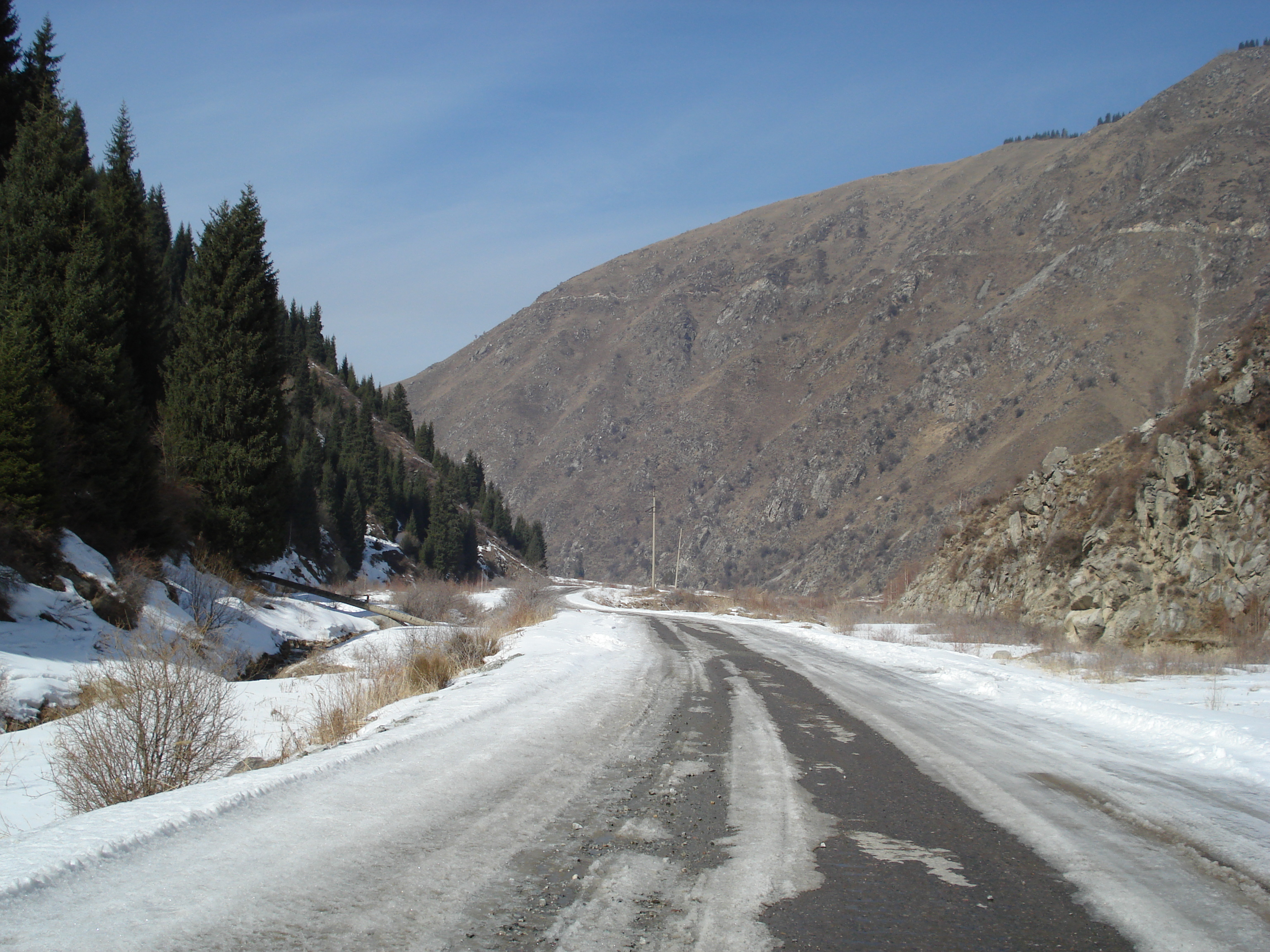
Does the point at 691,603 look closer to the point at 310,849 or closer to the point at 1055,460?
the point at 1055,460

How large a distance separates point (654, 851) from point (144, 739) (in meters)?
4.79

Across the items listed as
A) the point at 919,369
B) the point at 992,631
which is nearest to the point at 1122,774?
the point at 992,631

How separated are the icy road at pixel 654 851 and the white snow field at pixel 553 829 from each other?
0.02 metres

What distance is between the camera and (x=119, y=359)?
2102 cm

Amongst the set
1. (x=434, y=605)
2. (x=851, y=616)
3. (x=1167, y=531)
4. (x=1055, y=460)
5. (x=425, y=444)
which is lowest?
(x=851, y=616)

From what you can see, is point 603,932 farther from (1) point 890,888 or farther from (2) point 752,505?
(2) point 752,505

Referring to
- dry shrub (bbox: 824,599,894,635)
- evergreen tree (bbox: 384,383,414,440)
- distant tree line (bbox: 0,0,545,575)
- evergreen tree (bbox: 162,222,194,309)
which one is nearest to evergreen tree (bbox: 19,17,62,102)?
distant tree line (bbox: 0,0,545,575)

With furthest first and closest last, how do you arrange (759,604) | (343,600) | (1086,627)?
(759,604) < (343,600) < (1086,627)

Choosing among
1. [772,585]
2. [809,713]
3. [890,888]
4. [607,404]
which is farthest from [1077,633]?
[607,404]

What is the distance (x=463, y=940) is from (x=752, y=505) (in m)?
117

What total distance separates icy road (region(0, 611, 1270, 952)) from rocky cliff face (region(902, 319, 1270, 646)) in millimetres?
13759

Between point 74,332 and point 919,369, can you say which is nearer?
point 74,332

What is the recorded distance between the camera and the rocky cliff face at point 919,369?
284ft

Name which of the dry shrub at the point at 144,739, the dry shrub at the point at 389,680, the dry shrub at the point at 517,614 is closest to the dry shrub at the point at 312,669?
the dry shrub at the point at 389,680
